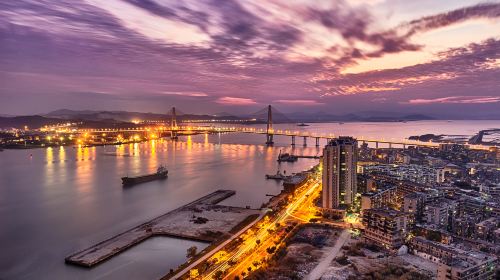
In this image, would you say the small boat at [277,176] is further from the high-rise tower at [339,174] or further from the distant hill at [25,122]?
the distant hill at [25,122]

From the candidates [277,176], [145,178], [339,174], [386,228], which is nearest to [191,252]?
[386,228]

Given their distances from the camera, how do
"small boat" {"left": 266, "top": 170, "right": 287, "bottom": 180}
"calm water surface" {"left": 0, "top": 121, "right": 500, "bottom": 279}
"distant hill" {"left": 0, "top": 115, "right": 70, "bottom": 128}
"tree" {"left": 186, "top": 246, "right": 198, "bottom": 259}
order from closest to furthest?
"calm water surface" {"left": 0, "top": 121, "right": 500, "bottom": 279}, "tree" {"left": 186, "top": 246, "right": 198, "bottom": 259}, "small boat" {"left": 266, "top": 170, "right": 287, "bottom": 180}, "distant hill" {"left": 0, "top": 115, "right": 70, "bottom": 128}

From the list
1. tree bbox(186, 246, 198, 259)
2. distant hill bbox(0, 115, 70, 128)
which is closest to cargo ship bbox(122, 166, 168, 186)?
tree bbox(186, 246, 198, 259)

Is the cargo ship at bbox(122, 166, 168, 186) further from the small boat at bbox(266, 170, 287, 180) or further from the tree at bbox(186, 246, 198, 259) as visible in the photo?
the tree at bbox(186, 246, 198, 259)

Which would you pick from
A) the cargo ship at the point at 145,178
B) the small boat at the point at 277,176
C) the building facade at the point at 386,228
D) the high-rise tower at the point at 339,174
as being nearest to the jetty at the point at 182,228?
the high-rise tower at the point at 339,174

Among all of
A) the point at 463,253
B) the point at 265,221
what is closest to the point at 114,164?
the point at 265,221

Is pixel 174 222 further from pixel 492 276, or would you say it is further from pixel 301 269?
pixel 492 276

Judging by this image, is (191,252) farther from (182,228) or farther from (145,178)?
(145,178)
